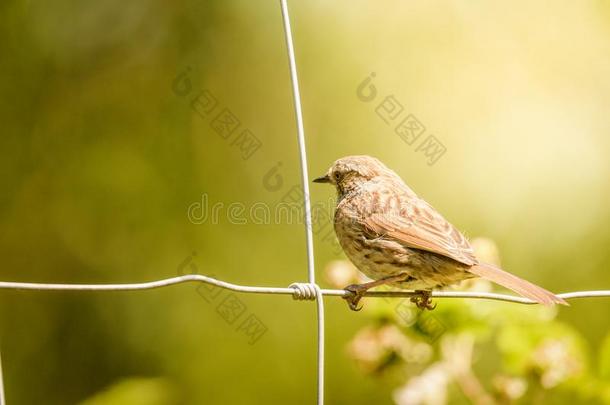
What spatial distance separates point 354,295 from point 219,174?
3.30 metres

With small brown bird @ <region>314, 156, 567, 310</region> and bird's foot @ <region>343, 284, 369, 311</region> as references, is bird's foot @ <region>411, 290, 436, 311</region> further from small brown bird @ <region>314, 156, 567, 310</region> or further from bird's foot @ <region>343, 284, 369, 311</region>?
bird's foot @ <region>343, 284, 369, 311</region>

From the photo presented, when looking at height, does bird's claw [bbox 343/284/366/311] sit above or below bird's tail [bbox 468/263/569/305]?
above

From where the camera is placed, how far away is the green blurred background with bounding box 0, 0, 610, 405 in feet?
20.1

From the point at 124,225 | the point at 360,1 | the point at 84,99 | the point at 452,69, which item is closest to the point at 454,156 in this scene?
the point at 452,69

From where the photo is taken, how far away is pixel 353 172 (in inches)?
176

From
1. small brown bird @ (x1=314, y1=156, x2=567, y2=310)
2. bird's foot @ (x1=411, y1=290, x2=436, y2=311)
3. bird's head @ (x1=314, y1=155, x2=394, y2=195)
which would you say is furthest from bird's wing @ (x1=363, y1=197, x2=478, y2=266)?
bird's head @ (x1=314, y1=155, x2=394, y2=195)

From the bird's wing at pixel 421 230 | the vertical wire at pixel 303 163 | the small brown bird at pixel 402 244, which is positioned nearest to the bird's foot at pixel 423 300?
the small brown bird at pixel 402 244

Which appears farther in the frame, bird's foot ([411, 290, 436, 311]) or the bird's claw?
bird's foot ([411, 290, 436, 311])

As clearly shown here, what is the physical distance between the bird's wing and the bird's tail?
0.05 meters

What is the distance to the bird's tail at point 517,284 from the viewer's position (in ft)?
10.3

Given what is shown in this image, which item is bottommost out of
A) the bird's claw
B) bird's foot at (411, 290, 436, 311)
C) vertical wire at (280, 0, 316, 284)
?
bird's foot at (411, 290, 436, 311)

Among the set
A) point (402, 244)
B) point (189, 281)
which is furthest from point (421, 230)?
point (189, 281)

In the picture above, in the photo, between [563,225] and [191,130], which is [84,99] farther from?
[563,225]

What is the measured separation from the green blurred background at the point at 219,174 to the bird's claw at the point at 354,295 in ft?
8.00
